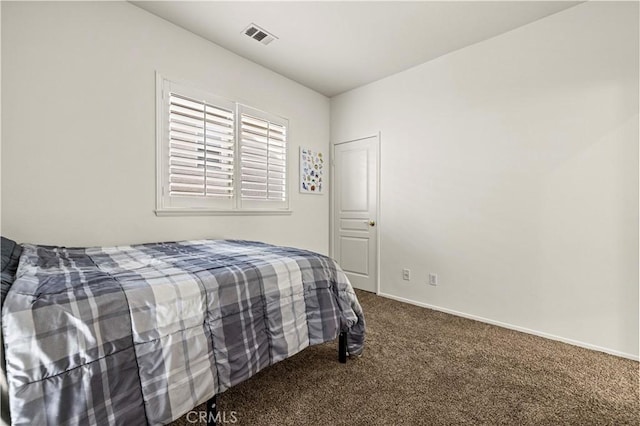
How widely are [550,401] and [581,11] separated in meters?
2.86

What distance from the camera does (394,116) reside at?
351cm

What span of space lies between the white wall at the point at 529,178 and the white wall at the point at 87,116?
7.44ft

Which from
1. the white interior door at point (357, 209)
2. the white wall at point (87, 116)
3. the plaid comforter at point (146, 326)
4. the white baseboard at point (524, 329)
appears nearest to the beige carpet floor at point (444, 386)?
the white baseboard at point (524, 329)

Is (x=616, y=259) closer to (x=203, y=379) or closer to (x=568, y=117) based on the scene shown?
(x=568, y=117)

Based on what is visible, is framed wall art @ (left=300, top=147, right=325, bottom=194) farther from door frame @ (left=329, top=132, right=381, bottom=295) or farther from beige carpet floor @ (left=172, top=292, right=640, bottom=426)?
beige carpet floor @ (left=172, top=292, right=640, bottom=426)

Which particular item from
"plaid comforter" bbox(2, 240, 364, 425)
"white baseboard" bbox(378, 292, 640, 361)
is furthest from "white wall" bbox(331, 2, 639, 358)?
"plaid comforter" bbox(2, 240, 364, 425)

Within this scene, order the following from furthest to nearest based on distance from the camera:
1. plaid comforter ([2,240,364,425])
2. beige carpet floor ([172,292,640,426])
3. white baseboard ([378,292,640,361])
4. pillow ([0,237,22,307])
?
white baseboard ([378,292,640,361]) < beige carpet floor ([172,292,640,426]) < pillow ([0,237,22,307]) < plaid comforter ([2,240,364,425])

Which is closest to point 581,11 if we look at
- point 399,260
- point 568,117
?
point 568,117

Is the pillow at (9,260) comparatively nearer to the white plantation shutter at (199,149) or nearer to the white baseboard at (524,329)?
the white plantation shutter at (199,149)

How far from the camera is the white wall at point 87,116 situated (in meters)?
1.87

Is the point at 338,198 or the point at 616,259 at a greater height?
the point at 338,198

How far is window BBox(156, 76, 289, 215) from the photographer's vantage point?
2.57 meters

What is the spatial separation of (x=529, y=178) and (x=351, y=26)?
2.10 m

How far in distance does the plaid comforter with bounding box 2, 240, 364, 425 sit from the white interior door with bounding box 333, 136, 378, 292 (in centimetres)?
199
